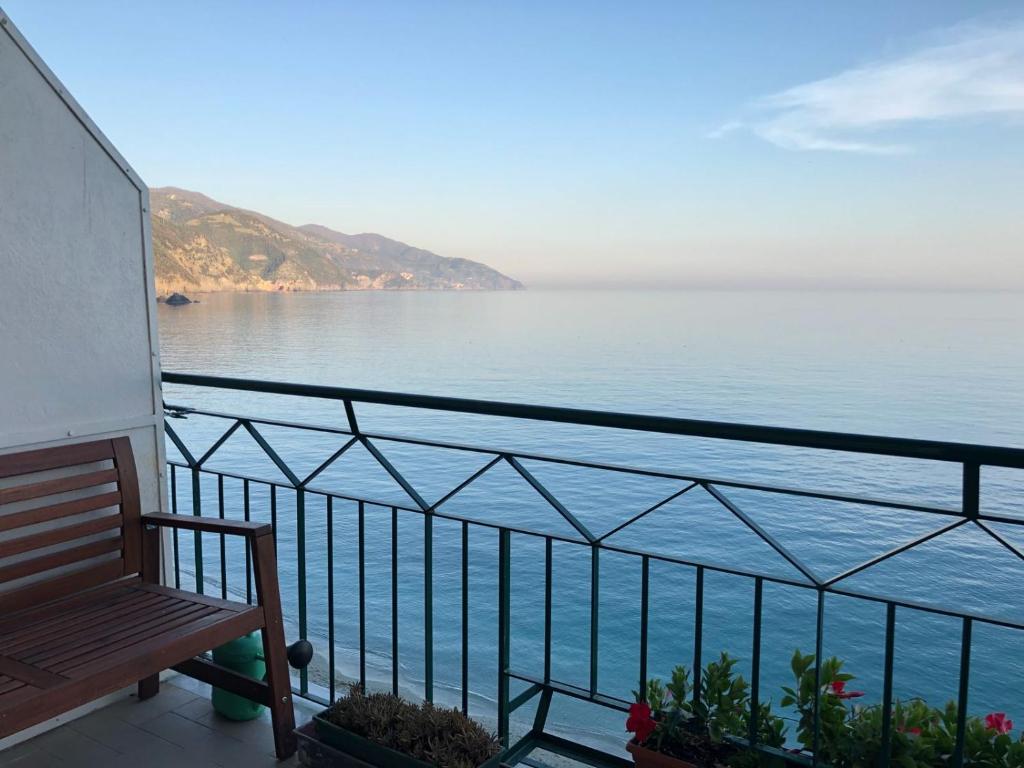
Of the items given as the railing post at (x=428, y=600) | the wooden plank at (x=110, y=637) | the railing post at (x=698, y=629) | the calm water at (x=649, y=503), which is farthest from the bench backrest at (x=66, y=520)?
the railing post at (x=698, y=629)

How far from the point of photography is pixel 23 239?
2.20 metres

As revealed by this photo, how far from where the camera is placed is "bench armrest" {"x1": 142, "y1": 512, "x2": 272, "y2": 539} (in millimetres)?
2150

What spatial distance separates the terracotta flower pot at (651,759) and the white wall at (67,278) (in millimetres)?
1747

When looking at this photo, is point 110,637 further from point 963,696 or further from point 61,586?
point 963,696

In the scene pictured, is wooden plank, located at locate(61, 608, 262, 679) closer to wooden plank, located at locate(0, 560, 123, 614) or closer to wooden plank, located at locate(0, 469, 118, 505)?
wooden plank, located at locate(0, 560, 123, 614)

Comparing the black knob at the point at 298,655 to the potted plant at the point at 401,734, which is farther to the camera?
the black knob at the point at 298,655

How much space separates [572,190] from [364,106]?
20.8 metres

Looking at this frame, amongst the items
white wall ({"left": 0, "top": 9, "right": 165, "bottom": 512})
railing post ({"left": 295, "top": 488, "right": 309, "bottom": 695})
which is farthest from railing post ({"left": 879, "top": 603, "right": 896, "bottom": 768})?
white wall ({"left": 0, "top": 9, "right": 165, "bottom": 512})

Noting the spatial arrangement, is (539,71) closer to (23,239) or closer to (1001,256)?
(1001,256)

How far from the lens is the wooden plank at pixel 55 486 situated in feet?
6.91

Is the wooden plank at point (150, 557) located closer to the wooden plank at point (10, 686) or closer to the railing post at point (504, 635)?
the wooden plank at point (10, 686)

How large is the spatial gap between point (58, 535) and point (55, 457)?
0.22 meters

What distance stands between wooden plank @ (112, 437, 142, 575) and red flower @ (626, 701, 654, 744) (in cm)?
157

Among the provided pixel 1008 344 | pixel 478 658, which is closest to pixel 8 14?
pixel 478 658
